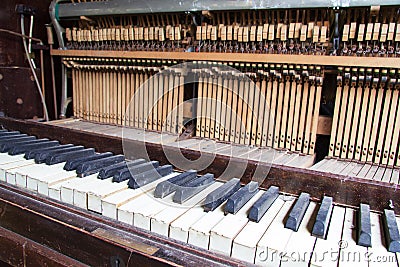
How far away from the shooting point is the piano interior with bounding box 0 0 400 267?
99 cm

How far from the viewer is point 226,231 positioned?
0.93 meters

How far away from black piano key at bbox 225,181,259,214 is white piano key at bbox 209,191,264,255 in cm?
2

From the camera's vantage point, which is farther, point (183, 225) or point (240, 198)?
point (240, 198)

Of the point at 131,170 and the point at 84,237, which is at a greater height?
the point at 131,170

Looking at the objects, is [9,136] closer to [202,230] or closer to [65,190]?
[65,190]

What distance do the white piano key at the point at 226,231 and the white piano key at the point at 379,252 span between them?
36cm

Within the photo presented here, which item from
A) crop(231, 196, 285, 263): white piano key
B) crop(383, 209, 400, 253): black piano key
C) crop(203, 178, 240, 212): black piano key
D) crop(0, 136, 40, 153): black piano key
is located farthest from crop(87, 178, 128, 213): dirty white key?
crop(383, 209, 400, 253): black piano key

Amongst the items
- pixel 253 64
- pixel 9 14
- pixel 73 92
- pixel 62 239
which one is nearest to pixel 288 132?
pixel 253 64

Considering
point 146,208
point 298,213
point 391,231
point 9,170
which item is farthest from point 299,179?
point 9,170

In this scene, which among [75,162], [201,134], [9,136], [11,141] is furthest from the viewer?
[201,134]

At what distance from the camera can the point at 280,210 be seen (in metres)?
1.13

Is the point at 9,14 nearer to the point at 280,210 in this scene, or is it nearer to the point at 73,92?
the point at 73,92

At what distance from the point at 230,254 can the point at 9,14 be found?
2.64m

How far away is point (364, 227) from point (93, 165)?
43.4 inches
